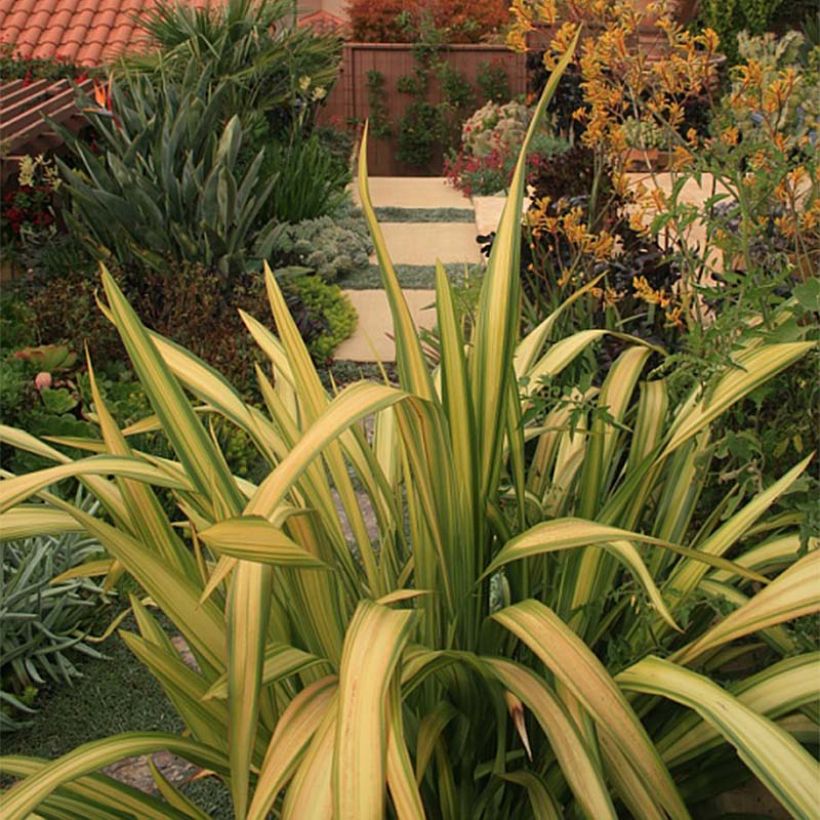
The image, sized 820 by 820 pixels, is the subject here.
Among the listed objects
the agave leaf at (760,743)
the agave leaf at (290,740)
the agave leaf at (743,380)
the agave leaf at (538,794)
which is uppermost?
the agave leaf at (743,380)

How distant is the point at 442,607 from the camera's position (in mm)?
1791

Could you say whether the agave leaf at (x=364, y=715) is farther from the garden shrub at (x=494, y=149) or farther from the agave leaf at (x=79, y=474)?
the garden shrub at (x=494, y=149)

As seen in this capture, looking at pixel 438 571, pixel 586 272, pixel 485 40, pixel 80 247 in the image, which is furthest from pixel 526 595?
pixel 485 40

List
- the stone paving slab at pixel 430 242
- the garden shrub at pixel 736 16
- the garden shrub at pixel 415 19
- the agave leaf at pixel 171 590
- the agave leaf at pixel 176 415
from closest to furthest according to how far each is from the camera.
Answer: the agave leaf at pixel 171 590
the agave leaf at pixel 176 415
the stone paving slab at pixel 430 242
the garden shrub at pixel 736 16
the garden shrub at pixel 415 19

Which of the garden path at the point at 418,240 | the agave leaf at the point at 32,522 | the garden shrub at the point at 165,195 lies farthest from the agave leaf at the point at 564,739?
the garden shrub at the point at 165,195

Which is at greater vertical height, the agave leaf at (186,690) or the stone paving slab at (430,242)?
the agave leaf at (186,690)

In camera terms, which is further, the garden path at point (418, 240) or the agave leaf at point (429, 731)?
the garden path at point (418, 240)

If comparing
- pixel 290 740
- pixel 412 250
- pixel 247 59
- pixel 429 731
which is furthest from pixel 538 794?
pixel 247 59

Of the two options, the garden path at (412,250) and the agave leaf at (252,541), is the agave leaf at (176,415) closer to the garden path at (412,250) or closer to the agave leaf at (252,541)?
the agave leaf at (252,541)

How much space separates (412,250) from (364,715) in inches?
244

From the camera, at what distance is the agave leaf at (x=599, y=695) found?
4.59ft

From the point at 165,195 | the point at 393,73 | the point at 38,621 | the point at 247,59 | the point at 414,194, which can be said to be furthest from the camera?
the point at 393,73

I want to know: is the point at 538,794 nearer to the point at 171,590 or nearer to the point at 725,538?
the point at 725,538

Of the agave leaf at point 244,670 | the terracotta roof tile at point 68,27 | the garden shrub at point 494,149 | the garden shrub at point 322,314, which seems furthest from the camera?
the terracotta roof tile at point 68,27
